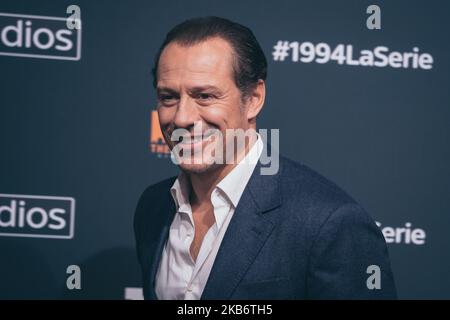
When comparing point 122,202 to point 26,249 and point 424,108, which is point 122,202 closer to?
point 26,249

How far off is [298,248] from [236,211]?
0.62ft

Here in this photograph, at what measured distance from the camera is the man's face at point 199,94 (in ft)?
4.45

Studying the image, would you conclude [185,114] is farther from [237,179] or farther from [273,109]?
[273,109]

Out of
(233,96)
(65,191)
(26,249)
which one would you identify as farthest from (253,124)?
(26,249)

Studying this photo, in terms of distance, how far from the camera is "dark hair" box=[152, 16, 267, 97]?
54.3 inches

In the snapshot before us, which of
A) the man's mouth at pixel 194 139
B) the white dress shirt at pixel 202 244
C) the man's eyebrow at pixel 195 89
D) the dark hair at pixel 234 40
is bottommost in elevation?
the white dress shirt at pixel 202 244

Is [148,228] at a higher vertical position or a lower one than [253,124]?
lower

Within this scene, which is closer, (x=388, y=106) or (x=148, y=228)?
(x=148, y=228)

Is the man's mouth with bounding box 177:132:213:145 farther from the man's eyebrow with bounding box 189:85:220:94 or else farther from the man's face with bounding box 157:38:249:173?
the man's eyebrow with bounding box 189:85:220:94

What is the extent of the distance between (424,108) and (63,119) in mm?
1436

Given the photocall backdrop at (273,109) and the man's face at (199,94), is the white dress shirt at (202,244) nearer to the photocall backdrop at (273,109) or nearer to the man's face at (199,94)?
the man's face at (199,94)

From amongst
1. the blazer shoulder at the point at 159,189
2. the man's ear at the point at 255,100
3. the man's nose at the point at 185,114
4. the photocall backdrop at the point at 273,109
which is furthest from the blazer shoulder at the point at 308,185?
the photocall backdrop at the point at 273,109

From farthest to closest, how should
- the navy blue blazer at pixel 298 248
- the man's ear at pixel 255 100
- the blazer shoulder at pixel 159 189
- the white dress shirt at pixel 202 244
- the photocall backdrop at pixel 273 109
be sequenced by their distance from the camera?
the photocall backdrop at pixel 273 109
the blazer shoulder at pixel 159 189
the man's ear at pixel 255 100
the white dress shirt at pixel 202 244
the navy blue blazer at pixel 298 248

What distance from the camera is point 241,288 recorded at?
1298mm
